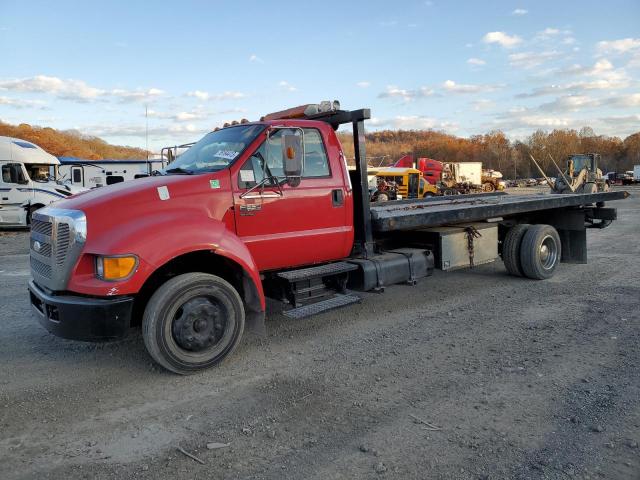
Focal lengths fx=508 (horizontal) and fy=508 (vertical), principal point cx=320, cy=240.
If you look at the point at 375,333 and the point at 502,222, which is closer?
the point at 375,333

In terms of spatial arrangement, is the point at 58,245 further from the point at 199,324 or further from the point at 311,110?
the point at 311,110

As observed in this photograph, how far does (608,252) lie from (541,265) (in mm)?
3599

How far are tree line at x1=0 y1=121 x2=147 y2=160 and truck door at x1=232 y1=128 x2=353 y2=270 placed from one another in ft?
198

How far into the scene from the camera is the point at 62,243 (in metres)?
4.25

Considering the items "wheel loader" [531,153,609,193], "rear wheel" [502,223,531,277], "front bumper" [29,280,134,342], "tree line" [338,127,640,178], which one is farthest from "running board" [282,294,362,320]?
"tree line" [338,127,640,178]

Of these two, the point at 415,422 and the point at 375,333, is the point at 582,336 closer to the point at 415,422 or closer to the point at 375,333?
the point at 375,333

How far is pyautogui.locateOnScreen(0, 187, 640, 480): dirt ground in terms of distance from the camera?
10.2 feet

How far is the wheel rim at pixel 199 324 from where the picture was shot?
14.5 ft

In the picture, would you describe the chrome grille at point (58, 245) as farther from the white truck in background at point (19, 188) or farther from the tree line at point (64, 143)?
the tree line at point (64, 143)

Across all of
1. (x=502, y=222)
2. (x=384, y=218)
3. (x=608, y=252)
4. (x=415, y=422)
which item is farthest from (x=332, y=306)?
(x=608, y=252)

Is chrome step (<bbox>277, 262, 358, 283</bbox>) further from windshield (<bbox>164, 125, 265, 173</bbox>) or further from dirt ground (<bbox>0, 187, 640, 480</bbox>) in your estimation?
windshield (<bbox>164, 125, 265, 173</bbox>)

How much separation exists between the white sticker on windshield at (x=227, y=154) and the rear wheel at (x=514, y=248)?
5.16 meters

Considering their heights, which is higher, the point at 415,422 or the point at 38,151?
the point at 38,151

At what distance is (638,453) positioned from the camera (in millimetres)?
3154
